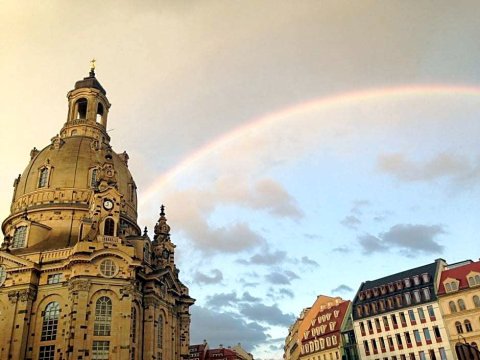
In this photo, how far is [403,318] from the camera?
66.3m

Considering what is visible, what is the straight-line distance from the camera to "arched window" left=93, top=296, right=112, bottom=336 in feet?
164

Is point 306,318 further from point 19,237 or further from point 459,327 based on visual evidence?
point 19,237

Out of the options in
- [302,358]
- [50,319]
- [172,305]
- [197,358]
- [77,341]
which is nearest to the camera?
[77,341]

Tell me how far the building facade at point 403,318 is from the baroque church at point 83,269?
95.9 ft

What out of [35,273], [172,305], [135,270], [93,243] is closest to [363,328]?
[172,305]

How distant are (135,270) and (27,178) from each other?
26.2 m

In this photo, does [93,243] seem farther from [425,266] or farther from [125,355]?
[425,266]

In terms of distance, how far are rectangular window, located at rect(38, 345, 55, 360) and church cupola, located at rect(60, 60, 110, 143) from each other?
3540 centimetres

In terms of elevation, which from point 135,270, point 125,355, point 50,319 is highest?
point 135,270

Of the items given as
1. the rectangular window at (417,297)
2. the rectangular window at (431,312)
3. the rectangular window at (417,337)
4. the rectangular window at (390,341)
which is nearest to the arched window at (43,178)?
the rectangular window at (390,341)

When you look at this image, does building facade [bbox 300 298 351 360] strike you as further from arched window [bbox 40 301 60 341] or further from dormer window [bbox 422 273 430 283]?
arched window [bbox 40 301 60 341]

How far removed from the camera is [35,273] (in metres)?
55.0

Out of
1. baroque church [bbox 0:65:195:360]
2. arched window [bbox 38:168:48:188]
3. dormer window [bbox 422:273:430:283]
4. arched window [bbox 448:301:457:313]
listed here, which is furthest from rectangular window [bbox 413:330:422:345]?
arched window [bbox 38:168:48:188]

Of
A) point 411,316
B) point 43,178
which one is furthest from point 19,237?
point 411,316
